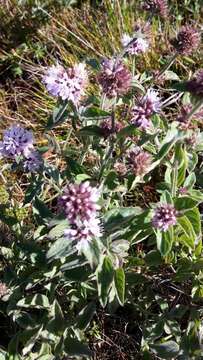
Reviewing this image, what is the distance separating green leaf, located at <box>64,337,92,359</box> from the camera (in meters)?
1.60

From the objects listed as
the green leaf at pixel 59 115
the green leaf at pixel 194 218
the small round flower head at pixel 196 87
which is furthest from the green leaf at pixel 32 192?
the small round flower head at pixel 196 87

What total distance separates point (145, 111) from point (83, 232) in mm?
375

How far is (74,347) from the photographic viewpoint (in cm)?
161

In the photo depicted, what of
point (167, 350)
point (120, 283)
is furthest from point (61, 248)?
point (167, 350)

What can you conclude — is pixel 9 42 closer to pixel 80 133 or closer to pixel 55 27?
pixel 55 27

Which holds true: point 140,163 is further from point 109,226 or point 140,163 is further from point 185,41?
point 185,41

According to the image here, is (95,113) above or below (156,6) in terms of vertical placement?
below

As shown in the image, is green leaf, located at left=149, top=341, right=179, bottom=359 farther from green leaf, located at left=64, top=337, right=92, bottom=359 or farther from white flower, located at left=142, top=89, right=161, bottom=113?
white flower, located at left=142, top=89, right=161, bottom=113

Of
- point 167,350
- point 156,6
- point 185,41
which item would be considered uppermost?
point 156,6

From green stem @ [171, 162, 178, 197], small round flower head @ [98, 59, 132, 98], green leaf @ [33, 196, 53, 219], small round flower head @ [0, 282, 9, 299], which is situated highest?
small round flower head @ [98, 59, 132, 98]

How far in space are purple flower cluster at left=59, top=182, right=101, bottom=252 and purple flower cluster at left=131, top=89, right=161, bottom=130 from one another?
0.24 metres

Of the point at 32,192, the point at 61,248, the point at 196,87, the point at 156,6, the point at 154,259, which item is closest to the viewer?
the point at 196,87

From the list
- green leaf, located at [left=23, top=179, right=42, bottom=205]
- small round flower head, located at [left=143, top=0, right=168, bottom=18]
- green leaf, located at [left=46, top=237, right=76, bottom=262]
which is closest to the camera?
green leaf, located at [left=46, top=237, right=76, bottom=262]

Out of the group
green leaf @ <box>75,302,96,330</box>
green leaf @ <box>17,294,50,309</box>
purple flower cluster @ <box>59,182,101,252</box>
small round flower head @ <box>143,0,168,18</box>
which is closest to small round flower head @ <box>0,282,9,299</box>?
green leaf @ <box>17,294,50,309</box>
